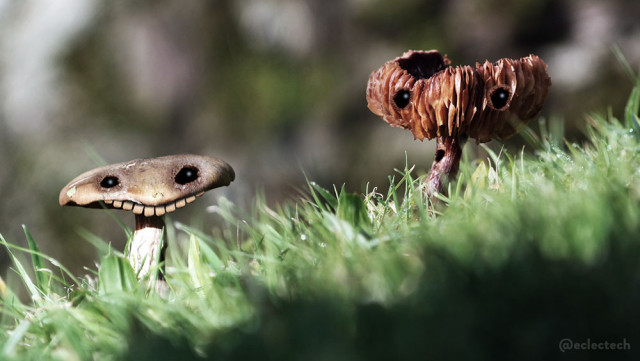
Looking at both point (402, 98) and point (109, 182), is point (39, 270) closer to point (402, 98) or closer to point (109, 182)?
point (109, 182)

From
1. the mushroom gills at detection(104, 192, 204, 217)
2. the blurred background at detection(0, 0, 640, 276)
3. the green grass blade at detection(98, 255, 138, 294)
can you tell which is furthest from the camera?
the blurred background at detection(0, 0, 640, 276)

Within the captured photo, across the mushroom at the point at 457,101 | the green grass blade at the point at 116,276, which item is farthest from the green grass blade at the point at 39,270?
the mushroom at the point at 457,101

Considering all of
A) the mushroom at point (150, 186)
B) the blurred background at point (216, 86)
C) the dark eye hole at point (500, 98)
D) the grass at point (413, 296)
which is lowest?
the grass at point (413, 296)

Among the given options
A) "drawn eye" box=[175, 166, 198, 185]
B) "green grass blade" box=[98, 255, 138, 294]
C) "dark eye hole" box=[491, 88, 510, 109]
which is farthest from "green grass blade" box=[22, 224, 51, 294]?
"dark eye hole" box=[491, 88, 510, 109]

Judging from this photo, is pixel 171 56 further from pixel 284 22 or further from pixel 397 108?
pixel 397 108

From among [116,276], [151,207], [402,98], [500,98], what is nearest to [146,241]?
[151,207]

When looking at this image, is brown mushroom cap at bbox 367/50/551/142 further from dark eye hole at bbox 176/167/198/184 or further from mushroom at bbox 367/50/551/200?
dark eye hole at bbox 176/167/198/184

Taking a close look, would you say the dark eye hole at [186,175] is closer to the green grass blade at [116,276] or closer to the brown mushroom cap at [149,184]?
Answer: the brown mushroom cap at [149,184]

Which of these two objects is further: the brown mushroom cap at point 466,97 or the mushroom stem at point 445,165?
the mushroom stem at point 445,165

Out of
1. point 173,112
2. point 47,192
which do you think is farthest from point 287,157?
point 47,192
